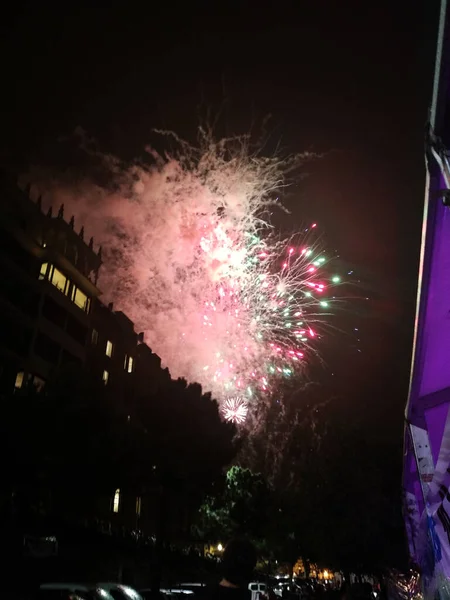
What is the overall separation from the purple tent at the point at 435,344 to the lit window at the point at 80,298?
29601mm

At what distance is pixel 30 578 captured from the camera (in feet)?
55.8

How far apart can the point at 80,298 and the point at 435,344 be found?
3300 centimetres

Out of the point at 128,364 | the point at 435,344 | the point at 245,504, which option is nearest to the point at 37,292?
the point at 128,364

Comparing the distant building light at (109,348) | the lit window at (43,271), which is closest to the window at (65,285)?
the lit window at (43,271)

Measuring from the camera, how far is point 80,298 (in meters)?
36.5

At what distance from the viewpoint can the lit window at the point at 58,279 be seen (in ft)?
108

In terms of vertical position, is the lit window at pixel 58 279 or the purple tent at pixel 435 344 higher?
the lit window at pixel 58 279

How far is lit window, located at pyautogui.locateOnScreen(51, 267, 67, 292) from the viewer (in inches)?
1297

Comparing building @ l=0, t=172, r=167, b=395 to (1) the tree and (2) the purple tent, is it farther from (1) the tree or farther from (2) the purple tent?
(2) the purple tent

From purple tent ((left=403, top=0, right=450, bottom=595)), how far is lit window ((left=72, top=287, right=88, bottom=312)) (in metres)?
29.6

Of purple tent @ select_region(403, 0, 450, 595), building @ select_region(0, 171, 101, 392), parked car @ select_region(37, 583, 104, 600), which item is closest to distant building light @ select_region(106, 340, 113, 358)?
building @ select_region(0, 171, 101, 392)

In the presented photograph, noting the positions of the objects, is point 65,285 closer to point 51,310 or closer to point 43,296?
point 51,310

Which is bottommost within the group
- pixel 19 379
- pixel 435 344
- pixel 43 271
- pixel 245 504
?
→ pixel 245 504

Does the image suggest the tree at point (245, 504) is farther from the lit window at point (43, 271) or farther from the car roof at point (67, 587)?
the car roof at point (67, 587)
